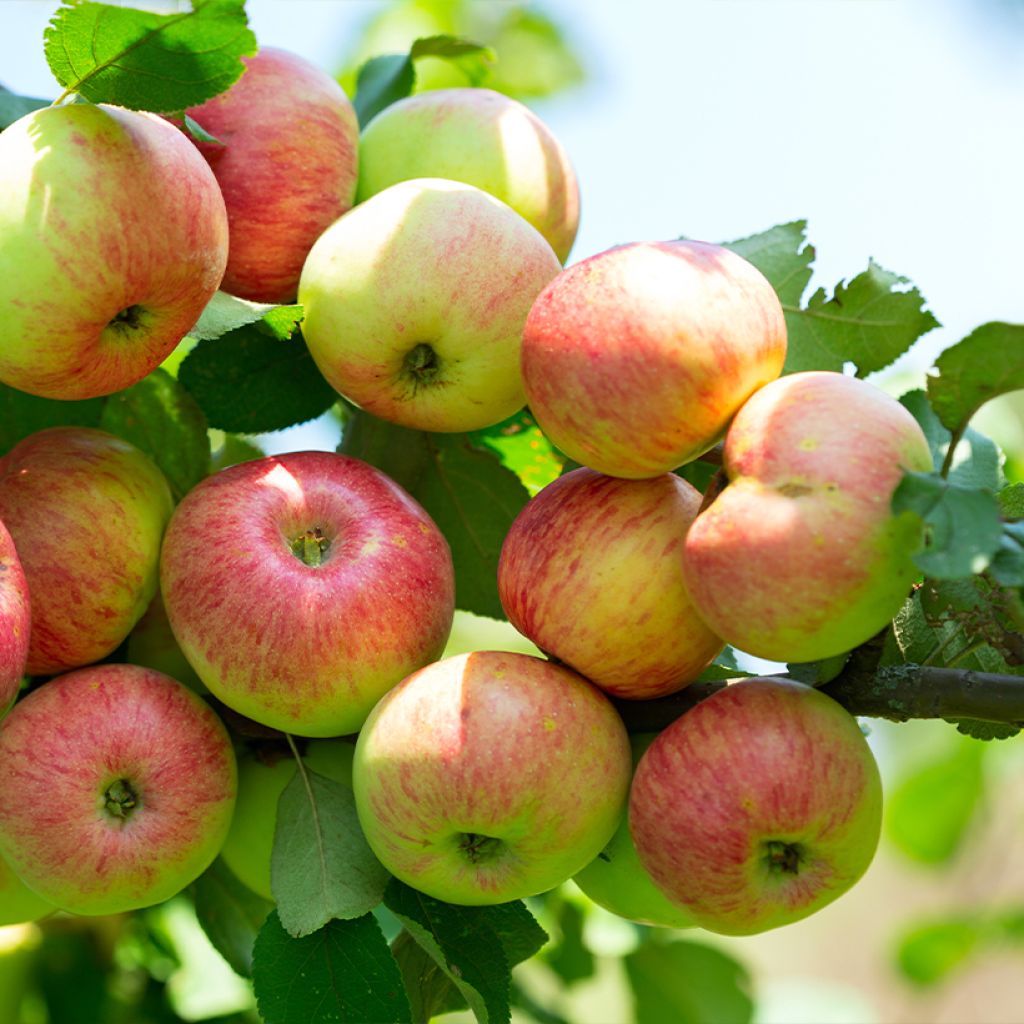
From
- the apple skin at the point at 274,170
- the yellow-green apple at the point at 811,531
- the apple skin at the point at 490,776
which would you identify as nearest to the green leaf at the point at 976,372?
the yellow-green apple at the point at 811,531

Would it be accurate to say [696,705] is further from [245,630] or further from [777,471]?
[245,630]

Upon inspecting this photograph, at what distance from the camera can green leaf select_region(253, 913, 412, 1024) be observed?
2.84 ft

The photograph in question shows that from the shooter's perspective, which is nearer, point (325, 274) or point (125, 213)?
point (125, 213)

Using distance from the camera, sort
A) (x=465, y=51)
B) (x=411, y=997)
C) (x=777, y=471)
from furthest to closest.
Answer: (x=465, y=51) < (x=411, y=997) < (x=777, y=471)

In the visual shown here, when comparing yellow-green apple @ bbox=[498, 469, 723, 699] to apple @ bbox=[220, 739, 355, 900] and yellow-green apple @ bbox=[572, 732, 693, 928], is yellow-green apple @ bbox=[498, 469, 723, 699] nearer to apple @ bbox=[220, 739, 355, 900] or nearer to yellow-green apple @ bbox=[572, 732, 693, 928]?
yellow-green apple @ bbox=[572, 732, 693, 928]

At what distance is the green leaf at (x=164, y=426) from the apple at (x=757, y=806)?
1.73ft

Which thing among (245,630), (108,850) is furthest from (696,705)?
(108,850)

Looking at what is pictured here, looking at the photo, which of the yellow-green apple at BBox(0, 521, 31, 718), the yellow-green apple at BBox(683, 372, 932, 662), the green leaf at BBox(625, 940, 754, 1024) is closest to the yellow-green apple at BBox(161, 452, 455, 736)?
the yellow-green apple at BBox(0, 521, 31, 718)

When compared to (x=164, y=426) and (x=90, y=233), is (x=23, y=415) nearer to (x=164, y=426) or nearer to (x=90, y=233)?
Result: (x=164, y=426)

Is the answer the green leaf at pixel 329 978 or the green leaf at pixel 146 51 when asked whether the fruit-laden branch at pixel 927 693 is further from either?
the green leaf at pixel 146 51

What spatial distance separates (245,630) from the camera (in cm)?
86

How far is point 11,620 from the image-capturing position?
2.61 ft

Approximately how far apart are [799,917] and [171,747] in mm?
469

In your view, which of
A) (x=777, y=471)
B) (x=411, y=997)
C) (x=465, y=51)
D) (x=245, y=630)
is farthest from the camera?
(x=465, y=51)
